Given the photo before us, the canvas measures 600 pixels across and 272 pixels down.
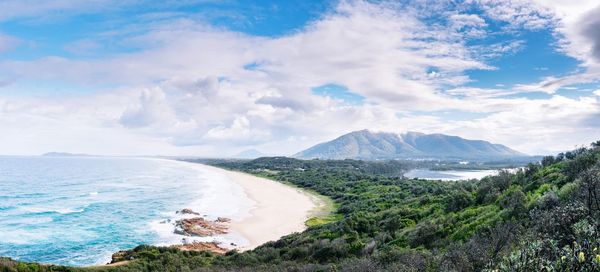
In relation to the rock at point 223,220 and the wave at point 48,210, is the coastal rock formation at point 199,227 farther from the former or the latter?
the wave at point 48,210

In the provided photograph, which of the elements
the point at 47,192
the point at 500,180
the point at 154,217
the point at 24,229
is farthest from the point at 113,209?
the point at 500,180

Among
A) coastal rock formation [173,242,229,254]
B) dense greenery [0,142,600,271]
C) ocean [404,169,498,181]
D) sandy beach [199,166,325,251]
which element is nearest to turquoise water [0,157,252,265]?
sandy beach [199,166,325,251]

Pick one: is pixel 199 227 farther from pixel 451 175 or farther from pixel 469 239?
pixel 451 175

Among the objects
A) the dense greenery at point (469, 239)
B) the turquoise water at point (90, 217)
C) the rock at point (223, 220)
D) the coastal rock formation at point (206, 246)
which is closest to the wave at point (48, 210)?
the turquoise water at point (90, 217)

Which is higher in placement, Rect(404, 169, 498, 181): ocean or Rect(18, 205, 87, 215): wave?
Rect(404, 169, 498, 181): ocean

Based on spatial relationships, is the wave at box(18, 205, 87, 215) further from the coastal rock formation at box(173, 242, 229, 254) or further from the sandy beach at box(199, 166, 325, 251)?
the coastal rock formation at box(173, 242, 229, 254)
